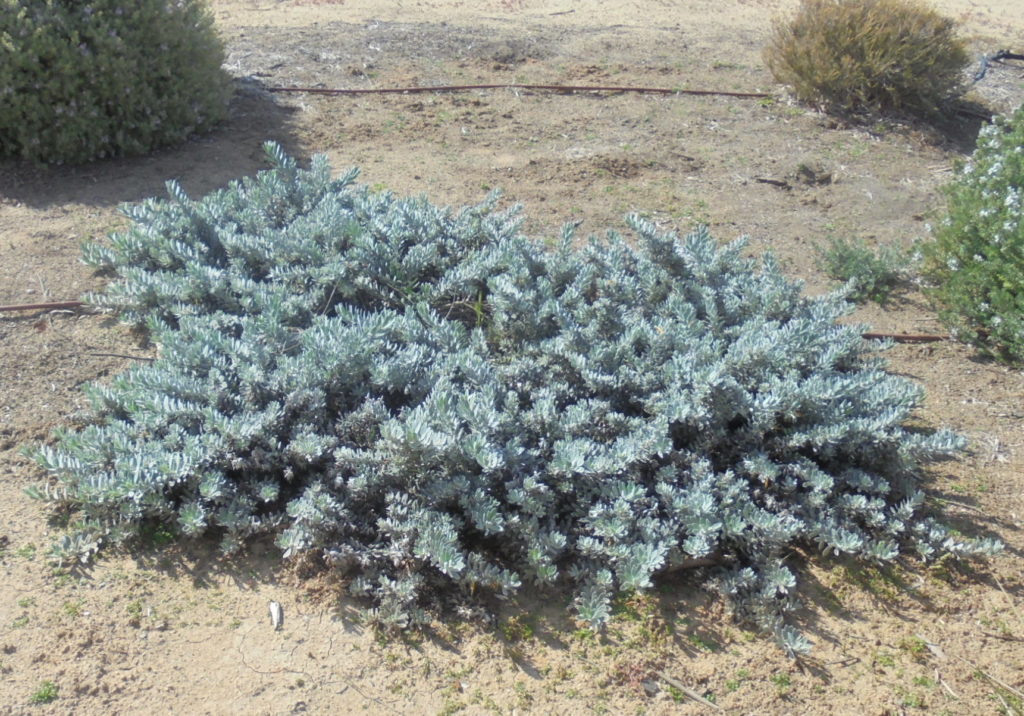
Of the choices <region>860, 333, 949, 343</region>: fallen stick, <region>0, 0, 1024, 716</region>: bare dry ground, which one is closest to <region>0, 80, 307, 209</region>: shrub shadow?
<region>0, 0, 1024, 716</region>: bare dry ground

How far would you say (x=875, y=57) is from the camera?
726 centimetres

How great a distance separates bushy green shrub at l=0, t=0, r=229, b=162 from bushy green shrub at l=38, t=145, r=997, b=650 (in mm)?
2243

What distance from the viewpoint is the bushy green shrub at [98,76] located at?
217 inches

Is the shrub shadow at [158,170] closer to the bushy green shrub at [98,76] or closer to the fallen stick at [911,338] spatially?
the bushy green shrub at [98,76]

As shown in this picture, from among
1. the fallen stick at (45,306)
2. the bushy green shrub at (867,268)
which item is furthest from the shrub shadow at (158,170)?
the bushy green shrub at (867,268)

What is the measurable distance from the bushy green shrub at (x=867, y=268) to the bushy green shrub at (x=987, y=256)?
176 millimetres

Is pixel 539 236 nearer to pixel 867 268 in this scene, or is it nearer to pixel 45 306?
pixel 867 268

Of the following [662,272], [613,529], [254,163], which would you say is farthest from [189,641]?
[254,163]

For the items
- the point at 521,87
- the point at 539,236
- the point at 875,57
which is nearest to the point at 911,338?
the point at 539,236

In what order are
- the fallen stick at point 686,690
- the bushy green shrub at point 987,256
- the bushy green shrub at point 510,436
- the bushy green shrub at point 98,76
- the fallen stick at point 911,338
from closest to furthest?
the fallen stick at point 686,690, the bushy green shrub at point 510,436, the bushy green shrub at point 987,256, the fallen stick at point 911,338, the bushy green shrub at point 98,76

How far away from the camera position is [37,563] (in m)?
3.13

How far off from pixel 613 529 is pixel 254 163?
4026mm

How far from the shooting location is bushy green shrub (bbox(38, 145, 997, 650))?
3111mm

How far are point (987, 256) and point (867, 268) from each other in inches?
25.6
